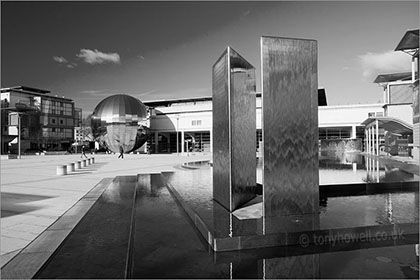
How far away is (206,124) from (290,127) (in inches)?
1808

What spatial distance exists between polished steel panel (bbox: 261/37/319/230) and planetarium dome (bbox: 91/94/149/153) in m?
37.0

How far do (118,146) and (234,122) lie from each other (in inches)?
1470

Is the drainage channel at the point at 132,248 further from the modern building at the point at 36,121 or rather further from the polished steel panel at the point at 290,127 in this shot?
the modern building at the point at 36,121

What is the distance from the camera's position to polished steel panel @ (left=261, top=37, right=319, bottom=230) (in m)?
4.80

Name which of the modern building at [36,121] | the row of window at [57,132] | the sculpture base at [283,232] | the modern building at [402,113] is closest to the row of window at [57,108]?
the modern building at [36,121]

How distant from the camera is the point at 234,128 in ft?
17.7

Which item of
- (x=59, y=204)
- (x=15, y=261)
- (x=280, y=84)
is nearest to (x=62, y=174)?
(x=59, y=204)

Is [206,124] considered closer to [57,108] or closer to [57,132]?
[57,132]

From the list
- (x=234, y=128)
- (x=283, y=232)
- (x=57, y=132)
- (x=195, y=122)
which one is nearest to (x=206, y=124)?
(x=195, y=122)

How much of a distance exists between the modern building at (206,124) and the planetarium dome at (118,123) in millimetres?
11723

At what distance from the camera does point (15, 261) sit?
12.3 ft

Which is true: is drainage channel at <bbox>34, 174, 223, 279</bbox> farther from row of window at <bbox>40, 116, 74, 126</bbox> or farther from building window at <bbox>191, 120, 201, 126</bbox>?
row of window at <bbox>40, 116, 74, 126</bbox>

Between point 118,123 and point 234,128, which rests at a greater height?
point 118,123

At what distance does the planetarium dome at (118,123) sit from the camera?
3931 cm
